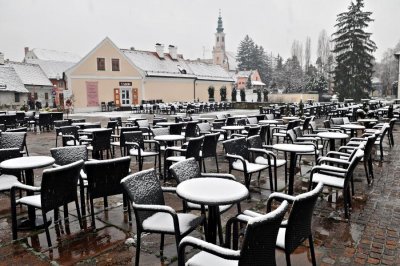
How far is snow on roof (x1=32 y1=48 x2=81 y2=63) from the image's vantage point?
1921 inches

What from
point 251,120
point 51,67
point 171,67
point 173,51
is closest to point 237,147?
point 251,120

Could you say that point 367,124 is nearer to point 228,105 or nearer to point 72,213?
point 72,213

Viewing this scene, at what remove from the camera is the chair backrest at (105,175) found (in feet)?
11.3

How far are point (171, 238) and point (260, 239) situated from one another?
1.71m

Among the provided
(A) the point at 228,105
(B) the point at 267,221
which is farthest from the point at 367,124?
(A) the point at 228,105

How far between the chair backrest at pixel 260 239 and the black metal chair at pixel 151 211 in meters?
0.78

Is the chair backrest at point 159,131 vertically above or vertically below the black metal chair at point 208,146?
above

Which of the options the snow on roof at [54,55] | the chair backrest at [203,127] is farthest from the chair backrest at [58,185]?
the snow on roof at [54,55]

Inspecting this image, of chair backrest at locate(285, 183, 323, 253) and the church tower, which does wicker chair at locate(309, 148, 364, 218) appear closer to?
chair backrest at locate(285, 183, 323, 253)

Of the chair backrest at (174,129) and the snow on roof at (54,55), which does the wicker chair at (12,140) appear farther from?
the snow on roof at (54,55)

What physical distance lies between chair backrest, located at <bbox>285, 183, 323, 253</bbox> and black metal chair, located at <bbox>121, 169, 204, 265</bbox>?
0.81 metres

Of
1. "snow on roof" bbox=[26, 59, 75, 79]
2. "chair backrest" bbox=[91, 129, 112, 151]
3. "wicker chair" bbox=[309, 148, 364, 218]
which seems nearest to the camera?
"wicker chair" bbox=[309, 148, 364, 218]

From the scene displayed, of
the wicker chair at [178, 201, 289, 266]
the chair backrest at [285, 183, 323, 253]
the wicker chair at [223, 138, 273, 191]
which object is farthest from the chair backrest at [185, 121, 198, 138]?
the wicker chair at [178, 201, 289, 266]

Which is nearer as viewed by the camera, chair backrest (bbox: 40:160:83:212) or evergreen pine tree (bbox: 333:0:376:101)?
chair backrest (bbox: 40:160:83:212)
